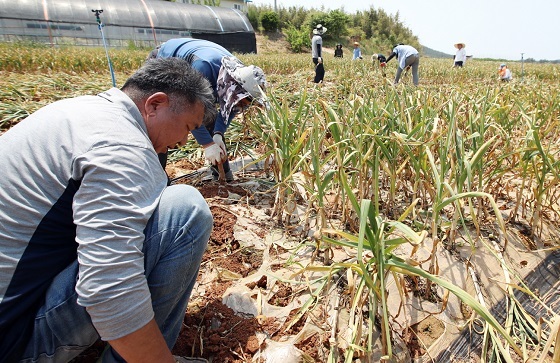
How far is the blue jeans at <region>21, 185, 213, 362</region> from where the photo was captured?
2.78 ft

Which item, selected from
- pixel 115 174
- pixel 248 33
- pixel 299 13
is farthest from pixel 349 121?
pixel 299 13

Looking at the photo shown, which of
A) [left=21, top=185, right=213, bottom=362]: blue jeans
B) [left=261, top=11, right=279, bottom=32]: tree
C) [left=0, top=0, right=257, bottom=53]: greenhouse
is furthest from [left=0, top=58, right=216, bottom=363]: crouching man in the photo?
[left=261, top=11, right=279, bottom=32]: tree

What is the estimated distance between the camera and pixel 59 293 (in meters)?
0.85

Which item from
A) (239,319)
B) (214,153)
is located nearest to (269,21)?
→ (214,153)

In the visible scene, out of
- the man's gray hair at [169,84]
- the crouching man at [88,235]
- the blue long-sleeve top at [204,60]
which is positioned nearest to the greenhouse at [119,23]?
the blue long-sleeve top at [204,60]

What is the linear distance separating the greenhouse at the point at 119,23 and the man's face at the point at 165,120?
13.6m

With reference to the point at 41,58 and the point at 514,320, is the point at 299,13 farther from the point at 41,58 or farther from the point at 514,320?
the point at 514,320

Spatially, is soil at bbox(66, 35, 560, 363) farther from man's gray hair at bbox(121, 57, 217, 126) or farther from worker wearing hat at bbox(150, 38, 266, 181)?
man's gray hair at bbox(121, 57, 217, 126)

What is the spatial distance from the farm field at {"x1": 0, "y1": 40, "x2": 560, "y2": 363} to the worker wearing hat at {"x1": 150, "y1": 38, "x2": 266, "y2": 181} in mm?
142

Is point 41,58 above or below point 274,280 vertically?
above

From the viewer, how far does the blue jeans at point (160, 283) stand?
85cm

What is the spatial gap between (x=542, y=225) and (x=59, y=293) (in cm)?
192

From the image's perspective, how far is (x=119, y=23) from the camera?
14734 millimetres

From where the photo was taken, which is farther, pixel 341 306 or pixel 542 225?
pixel 542 225
